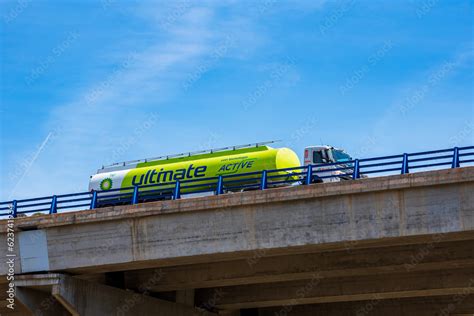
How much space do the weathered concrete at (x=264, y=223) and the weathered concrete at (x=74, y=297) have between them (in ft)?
1.99

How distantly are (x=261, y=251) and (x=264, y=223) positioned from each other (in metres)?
0.84

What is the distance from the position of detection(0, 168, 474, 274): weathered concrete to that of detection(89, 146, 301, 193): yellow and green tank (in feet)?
22.9

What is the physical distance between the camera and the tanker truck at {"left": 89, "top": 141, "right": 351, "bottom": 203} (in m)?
37.3

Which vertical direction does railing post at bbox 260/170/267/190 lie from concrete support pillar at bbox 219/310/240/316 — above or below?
above

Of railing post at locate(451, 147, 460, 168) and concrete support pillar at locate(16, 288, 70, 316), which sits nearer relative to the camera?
railing post at locate(451, 147, 460, 168)

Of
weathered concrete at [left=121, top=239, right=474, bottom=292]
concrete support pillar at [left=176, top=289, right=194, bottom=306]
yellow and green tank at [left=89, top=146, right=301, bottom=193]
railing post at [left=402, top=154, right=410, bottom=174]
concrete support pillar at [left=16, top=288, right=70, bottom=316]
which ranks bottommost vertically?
concrete support pillar at [left=16, top=288, right=70, bottom=316]

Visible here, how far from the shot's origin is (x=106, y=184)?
138 feet

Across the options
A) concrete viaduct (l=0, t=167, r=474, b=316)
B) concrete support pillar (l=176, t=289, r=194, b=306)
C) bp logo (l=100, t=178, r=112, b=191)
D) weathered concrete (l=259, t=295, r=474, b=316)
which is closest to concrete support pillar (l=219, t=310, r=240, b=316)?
concrete viaduct (l=0, t=167, r=474, b=316)

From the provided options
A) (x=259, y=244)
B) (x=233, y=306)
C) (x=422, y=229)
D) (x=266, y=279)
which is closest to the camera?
(x=422, y=229)

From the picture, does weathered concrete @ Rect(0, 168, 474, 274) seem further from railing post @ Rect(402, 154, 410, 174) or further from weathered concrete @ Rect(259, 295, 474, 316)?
weathered concrete @ Rect(259, 295, 474, 316)

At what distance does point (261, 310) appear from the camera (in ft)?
127

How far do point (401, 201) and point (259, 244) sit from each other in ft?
14.4

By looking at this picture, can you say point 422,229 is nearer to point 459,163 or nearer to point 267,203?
point 459,163

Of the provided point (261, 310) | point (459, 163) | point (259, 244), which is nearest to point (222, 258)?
point (259, 244)
